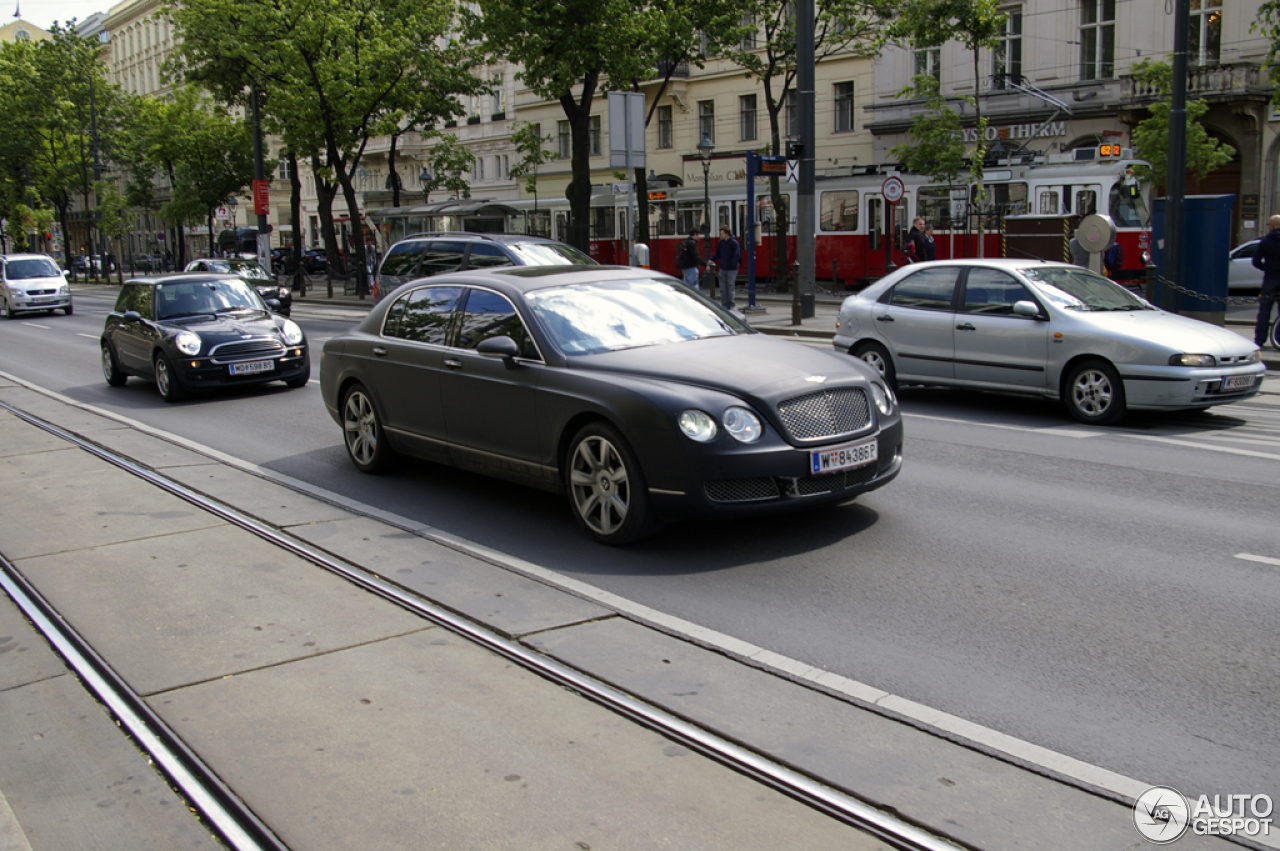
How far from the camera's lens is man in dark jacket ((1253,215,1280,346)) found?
Result: 1526 cm

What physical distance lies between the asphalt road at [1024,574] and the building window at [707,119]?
40440 millimetres

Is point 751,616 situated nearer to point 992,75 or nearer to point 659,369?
point 659,369

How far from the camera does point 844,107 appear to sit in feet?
142

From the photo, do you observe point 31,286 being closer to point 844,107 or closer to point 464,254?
point 464,254

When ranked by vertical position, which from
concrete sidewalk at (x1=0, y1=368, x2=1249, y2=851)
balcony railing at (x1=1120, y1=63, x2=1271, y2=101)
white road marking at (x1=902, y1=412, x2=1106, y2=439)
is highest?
balcony railing at (x1=1120, y1=63, x2=1271, y2=101)

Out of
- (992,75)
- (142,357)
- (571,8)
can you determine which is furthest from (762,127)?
(142,357)

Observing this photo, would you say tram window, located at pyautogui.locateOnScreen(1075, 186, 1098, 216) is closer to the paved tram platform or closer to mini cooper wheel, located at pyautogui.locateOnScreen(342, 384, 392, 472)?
mini cooper wheel, located at pyautogui.locateOnScreen(342, 384, 392, 472)

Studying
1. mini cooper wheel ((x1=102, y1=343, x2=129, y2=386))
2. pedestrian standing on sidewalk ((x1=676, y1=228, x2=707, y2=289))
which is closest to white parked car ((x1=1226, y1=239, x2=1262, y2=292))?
pedestrian standing on sidewalk ((x1=676, y1=228, x2=707, y2=289))

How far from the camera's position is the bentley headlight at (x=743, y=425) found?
242 inches

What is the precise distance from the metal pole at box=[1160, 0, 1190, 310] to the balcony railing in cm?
1647

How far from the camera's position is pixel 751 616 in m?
5.32

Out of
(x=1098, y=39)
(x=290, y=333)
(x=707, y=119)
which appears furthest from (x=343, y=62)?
(x=290, y=333)

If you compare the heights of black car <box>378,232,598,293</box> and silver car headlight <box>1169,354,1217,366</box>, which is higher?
black car <box>378,232,598,293</box>

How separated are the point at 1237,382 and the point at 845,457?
5741mm
